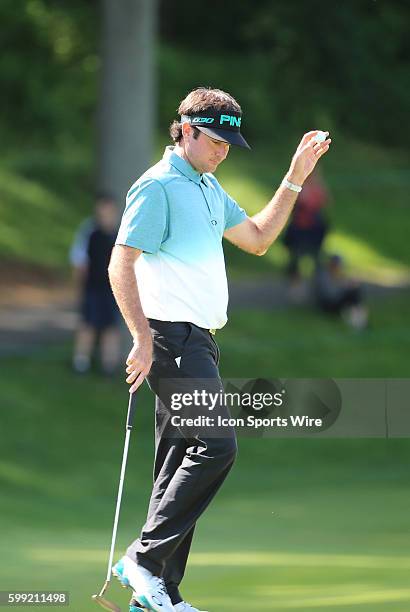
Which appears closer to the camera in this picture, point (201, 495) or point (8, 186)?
point (201, 495)

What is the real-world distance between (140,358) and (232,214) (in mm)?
858

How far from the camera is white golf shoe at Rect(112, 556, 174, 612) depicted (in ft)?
20.9

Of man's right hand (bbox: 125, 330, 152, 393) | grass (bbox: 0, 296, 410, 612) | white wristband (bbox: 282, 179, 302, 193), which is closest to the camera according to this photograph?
man's right hand (bbox: 125, 330, 152, 393)

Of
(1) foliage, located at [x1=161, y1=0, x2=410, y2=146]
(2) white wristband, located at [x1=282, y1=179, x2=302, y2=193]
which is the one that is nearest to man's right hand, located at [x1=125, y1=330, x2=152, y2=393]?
(2) white wristband, located at [x1=282, y1=179, x2=302, y2=193]

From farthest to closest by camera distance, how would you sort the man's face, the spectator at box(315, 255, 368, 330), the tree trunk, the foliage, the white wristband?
the spectator at box(315, 255, 368, 330), the foliage, the tree trunk, the white wristband, the man's face

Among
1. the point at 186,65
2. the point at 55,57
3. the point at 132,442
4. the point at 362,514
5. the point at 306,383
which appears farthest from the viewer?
the point at 186,65

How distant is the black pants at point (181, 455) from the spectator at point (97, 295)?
329 inches

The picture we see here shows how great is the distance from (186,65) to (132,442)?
14351 millimetres

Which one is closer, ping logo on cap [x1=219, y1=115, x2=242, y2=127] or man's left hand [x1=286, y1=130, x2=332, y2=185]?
ping logo on cap [x1=219, y1=115, x2=242, y2=127]

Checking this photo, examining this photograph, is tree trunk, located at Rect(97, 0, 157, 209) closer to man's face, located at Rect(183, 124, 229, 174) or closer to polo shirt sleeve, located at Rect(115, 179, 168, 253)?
man's face, located at Rect(183, 124, 229, 174)

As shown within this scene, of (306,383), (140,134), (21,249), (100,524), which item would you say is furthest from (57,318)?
(306,383)

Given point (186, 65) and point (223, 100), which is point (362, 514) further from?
point (186, 65)

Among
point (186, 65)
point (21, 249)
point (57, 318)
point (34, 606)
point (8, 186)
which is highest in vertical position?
point (186, 65)

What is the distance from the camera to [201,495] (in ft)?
21.2
